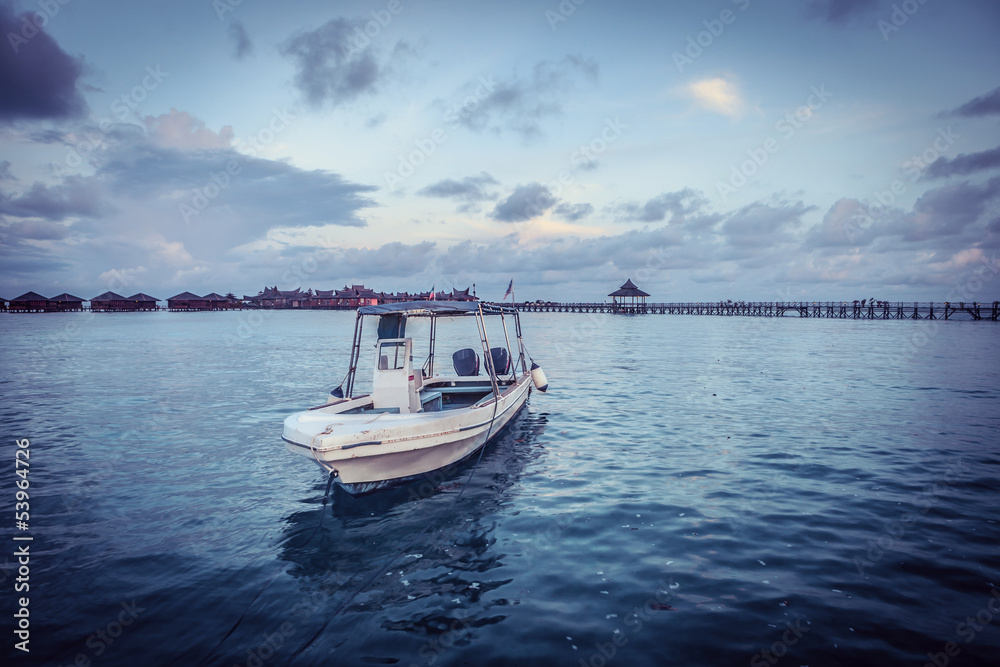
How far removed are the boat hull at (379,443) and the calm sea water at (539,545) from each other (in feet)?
1.94

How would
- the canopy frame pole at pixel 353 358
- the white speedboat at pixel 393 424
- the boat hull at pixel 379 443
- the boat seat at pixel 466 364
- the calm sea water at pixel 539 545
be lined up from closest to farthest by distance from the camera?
the calm sea water at pixel 539 545 < the boat hull at pixel 379 443 < the white speedboat at pixel 393 424 < the canopy frame pole at pixel 353 358 < the boat seat at pixel 466 364

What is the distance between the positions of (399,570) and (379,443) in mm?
2044

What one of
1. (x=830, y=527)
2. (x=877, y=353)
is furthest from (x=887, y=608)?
(x=877, y=353)

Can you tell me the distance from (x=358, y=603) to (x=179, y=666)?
180cm

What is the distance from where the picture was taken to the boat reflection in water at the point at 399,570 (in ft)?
17.3

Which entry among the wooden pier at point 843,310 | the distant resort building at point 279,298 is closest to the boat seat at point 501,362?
the wooden pier at point 843,310

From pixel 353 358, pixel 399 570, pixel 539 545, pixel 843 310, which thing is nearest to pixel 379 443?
pixel 399 570

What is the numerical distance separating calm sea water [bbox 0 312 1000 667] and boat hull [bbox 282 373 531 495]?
0.59m

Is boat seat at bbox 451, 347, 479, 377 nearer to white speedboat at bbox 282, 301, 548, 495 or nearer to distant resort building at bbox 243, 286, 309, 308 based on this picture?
white speedboat at bbox 282, 301, 548, 495

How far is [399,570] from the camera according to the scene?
6.66 meters

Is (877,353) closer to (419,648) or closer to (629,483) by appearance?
(629,483)

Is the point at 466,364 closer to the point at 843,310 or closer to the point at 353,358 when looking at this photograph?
the point at 353,358

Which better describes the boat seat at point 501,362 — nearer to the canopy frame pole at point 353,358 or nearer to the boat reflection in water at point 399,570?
the canopy frame pole at point 353,358

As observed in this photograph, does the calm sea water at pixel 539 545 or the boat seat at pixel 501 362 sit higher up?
the boat seat at pixel 501 362
